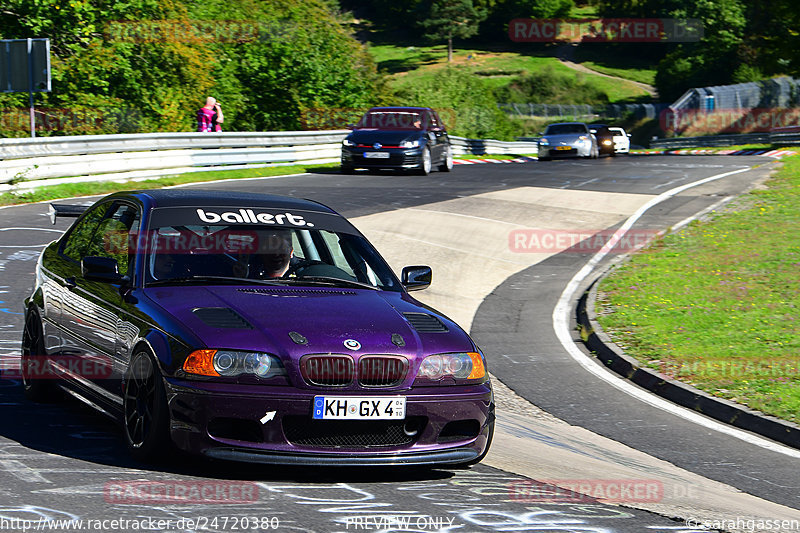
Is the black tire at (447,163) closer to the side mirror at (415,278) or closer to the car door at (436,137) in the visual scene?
the car door at (436,137)

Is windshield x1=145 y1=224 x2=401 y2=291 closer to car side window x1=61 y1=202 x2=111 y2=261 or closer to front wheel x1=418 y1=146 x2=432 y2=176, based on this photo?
car side window x1=61 y1=202 x2=111 y2=261

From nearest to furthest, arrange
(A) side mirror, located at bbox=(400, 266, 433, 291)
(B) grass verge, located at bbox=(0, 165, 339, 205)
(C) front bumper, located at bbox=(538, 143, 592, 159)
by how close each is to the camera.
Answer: (A) side mirror, located at bbox=(400, 266, 433, 291), (B) grass verge, located at bbox=(0, 165, 339, 205), (C) front bumper, located at bbox=(538, 143, 592, 159)

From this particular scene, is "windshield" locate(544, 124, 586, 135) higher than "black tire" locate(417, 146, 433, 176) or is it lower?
higher

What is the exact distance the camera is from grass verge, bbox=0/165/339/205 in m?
19.3

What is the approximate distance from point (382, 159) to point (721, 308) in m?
14.6

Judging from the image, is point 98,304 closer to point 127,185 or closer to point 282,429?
point 282,429

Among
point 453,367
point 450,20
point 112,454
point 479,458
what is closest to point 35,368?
point 112,454

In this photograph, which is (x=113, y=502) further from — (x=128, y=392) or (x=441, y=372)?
(x=441, y=372)

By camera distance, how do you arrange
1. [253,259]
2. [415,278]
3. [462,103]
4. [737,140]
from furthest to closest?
[462,103] < [737,140] < [415,278] < [253,259]

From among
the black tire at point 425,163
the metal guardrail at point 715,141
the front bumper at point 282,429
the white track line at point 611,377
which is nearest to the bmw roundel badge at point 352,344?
the front bumper at point 282,429

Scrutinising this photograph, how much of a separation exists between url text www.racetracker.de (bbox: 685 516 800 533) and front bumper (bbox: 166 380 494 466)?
1.36 m

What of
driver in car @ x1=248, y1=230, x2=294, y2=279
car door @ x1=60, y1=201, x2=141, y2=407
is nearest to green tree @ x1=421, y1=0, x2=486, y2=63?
car door @ x1=60, y1=201, x2=141, y2=407

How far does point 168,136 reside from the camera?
2422cm

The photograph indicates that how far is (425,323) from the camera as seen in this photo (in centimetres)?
614
